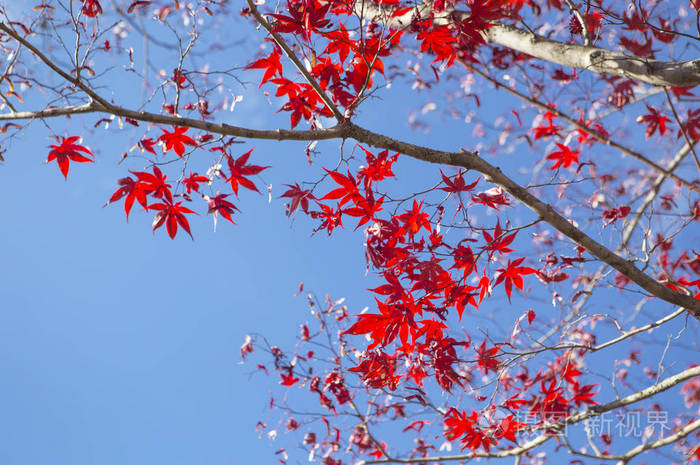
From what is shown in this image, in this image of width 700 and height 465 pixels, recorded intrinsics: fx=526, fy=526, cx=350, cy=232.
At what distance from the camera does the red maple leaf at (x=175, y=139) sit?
196 centimetres

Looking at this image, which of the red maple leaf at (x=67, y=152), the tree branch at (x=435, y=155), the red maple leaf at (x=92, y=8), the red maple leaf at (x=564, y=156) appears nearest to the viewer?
the tree branch at (x=435, y=155)

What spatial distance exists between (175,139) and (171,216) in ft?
1.15

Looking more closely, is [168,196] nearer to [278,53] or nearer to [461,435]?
[278,53]

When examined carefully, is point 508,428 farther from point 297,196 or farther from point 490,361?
point 297,196

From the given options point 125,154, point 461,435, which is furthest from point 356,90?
point 461,435

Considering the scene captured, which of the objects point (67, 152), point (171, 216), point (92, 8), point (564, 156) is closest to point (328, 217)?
point (171, 216)

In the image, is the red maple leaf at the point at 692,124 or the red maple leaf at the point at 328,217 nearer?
the red maple leaf at the point at 328,217

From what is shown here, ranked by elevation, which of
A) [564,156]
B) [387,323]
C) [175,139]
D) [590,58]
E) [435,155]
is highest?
[564,156]

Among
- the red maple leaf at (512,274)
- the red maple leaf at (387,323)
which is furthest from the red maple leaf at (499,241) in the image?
the red maple leaf at (387,323)

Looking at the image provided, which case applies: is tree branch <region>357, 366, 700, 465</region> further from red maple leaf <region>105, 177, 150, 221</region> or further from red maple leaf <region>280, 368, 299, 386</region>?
red maple leaf <region>105, 177, 150, 221</region>

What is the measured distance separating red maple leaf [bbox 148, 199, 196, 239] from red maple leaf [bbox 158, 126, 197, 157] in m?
0.29

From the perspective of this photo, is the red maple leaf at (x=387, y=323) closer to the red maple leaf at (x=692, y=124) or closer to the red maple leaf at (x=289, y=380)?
the red maple leaf at (x=289, y=380)

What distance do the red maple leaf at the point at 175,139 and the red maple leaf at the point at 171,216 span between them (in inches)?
11.5

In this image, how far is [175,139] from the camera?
1979 millimetres
